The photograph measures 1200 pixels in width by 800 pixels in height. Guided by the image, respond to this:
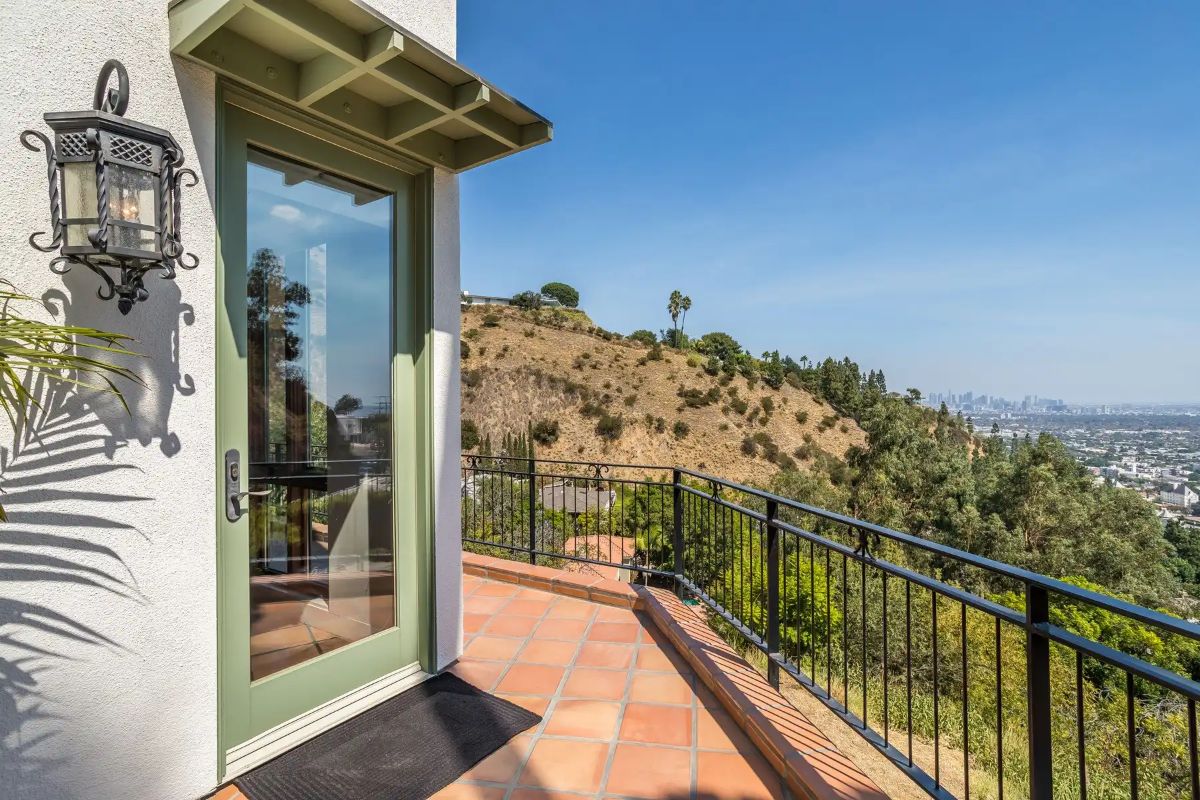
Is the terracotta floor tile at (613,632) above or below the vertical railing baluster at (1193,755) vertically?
below

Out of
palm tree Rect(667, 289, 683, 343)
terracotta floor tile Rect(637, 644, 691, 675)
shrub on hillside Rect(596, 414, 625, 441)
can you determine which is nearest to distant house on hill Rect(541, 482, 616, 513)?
terracotta floor tile Rect(637, 644, 691, 675)

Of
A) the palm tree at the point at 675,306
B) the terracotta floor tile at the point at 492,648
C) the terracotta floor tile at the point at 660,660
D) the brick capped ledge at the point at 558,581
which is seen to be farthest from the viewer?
the palm tree at the point at 675,306

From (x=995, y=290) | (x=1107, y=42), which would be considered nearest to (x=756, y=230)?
(x=1107, y=42)

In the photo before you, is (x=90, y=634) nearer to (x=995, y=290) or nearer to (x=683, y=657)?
(x=683, y=657)

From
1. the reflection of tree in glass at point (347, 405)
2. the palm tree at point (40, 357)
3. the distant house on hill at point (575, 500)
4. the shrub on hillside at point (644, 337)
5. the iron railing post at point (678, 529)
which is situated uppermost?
the shrub on hillside at point (644, 337)

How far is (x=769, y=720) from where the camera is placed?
2.10 metres

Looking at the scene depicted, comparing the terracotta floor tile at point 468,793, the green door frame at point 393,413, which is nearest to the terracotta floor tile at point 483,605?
the green door frame at point 393,413

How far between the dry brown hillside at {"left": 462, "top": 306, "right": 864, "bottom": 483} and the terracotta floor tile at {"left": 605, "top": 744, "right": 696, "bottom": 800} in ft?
80.8

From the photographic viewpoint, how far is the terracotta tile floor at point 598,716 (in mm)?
1873

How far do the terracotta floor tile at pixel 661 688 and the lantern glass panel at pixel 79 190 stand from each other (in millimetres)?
2465

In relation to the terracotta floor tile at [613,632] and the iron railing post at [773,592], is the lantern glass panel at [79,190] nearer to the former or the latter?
the iron railing post at [773,592]

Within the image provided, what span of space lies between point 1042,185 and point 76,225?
126 feet

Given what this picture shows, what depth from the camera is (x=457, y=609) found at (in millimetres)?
2703

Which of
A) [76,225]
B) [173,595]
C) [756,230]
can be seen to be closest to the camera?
[76,225]
